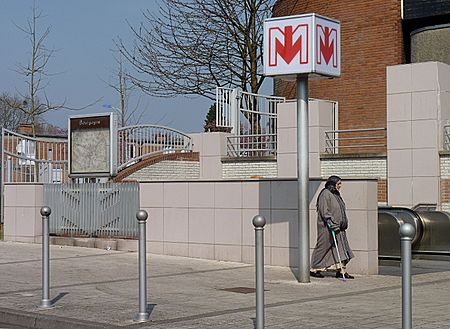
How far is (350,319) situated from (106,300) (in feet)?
11.4

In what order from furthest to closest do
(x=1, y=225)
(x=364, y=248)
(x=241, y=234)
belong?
(x=1, y=225)
(x=241, y=234)
(x=364, y=248)

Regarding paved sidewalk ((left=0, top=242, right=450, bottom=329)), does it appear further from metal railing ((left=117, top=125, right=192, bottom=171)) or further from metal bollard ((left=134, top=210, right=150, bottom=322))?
metal railing ((left=117, top=125, right=192, bottom=171))

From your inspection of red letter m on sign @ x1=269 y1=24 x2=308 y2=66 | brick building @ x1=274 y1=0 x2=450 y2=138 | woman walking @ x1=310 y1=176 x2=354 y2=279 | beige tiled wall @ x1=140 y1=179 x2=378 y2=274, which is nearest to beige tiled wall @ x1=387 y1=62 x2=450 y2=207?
brick building @ x1=274 y1=0 x2=450 y2=138

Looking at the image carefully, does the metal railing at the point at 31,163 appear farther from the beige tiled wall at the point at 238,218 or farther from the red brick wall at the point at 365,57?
the red brick wall at the point at 365,57

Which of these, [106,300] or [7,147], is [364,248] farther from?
[7,147]

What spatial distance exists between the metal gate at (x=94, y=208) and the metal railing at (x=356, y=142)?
667cm

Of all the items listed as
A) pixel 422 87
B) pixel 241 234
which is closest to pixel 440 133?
pixel 422 87

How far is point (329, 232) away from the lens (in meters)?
14.1

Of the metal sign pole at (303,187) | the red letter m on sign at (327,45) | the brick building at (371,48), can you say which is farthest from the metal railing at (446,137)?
the metal sign pole at (303,187)

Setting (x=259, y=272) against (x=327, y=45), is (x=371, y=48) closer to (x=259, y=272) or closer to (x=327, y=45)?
(x=327, y=45)

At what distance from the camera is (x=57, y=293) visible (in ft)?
40.5

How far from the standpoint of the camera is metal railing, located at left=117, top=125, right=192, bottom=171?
72.2 feet

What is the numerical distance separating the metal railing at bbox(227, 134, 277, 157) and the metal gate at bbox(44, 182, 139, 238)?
6733 millimetres

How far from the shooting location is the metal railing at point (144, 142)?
22.0 m
